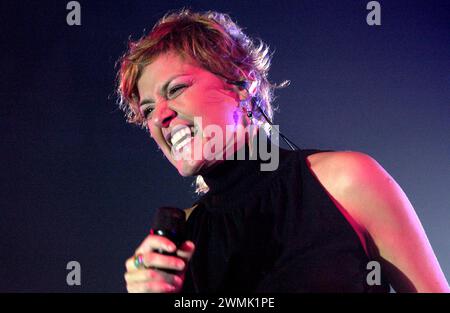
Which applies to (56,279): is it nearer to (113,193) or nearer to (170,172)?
(113,193)

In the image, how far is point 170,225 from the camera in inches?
36.7

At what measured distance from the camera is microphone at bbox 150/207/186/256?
0.92 meters

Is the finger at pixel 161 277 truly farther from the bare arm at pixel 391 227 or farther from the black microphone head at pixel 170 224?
the bare arm at pixel 391 227

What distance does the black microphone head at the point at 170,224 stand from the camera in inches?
36.4

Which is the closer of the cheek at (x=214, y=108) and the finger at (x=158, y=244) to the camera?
the finger at (x=158, y=244)

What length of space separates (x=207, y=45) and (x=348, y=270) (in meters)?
0.77

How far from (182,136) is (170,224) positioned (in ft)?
1.62

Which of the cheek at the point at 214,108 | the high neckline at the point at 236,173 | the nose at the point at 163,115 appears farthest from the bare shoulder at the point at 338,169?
the nose at the point at 163,115

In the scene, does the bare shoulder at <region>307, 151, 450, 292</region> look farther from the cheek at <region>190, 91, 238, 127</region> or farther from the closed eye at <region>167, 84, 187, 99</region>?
the closed eye at <region>167, 84, 187, 99</region>

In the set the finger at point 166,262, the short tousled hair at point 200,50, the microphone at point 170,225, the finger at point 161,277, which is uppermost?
the short tousled hair at point 200,50

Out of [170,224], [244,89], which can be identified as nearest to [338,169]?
[244,89]

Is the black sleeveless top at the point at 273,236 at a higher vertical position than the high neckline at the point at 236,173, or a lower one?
lower

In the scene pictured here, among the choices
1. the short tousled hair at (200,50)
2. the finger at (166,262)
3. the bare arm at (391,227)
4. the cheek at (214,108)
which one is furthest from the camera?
the short tousled hair at (200,50)

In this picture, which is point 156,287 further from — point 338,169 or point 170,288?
point 338,169
